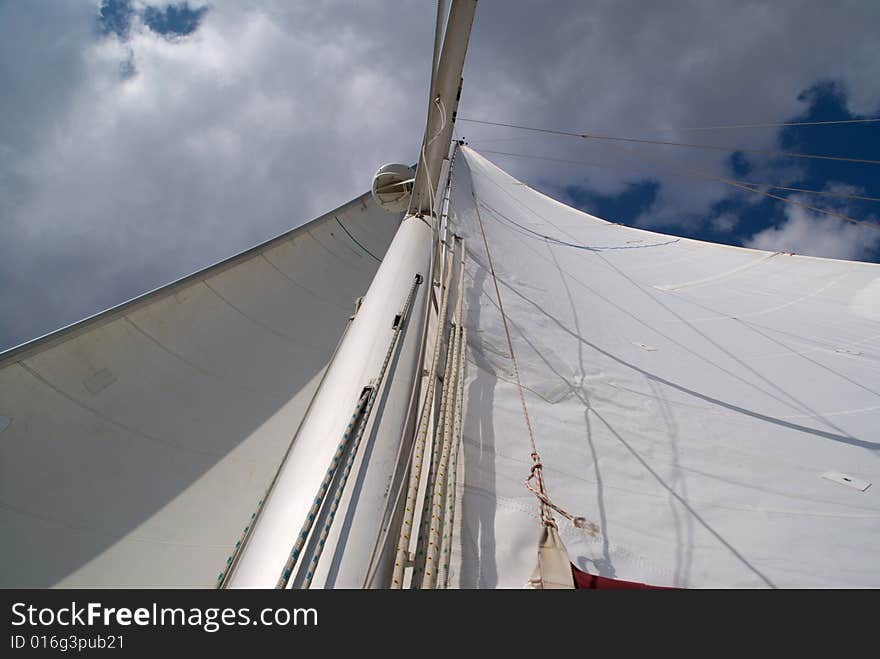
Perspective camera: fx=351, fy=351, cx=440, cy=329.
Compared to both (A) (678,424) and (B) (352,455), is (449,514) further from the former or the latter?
(A) (678,424)

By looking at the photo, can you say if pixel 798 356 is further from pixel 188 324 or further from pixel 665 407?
pixel 188 324

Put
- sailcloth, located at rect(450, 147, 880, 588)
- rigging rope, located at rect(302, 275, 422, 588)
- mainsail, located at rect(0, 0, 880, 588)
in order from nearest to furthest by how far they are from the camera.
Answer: rigging rope, located at rect(302, 275, 422, 588), mainsail, located at rect(0, 0, 880, 588), sailcloth, located at rect(450, 147, 880, 588)

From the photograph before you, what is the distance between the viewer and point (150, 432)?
117cm

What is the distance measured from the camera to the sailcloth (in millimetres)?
877

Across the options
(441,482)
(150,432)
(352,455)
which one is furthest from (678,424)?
(150,432)

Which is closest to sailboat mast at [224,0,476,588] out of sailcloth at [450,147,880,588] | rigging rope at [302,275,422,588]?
rigging rope at [302,275,422,588]

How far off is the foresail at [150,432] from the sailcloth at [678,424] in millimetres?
786

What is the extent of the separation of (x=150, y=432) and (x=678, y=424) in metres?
1.91

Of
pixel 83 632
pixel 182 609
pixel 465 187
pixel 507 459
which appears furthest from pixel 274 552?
pixel 465 187

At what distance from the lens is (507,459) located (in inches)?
43.7

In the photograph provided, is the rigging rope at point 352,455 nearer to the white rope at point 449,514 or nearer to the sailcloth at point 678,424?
the white rope at point 449,514

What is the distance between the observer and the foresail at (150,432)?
35.5 inches

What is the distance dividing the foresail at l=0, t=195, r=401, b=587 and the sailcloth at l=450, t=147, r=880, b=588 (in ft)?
2.58

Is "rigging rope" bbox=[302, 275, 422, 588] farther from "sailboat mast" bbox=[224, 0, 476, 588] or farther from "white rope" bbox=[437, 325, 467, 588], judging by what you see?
"white rope" bbox=[437, 325, 467, 588]
